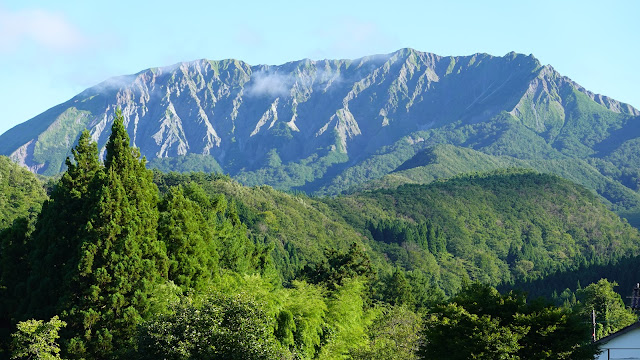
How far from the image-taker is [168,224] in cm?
4662

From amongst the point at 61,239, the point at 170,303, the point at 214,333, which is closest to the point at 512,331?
the point at 214,333

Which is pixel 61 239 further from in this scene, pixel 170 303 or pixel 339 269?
pixel 339 269

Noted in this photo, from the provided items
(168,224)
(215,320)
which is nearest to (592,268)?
(168,224)

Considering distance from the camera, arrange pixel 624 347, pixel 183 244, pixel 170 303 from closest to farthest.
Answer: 1. pixel 624 347
2. pixel 170 303
3. pixel 183 244

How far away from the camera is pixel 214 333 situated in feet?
105

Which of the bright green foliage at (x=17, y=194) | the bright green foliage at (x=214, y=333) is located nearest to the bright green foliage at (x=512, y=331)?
the bright green foliage at (x=214, y=333)

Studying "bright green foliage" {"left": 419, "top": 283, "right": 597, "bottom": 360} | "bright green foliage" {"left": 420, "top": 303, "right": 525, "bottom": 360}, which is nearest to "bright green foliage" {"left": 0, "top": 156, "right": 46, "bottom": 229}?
"bright green foliage" {"left": 420, "top": 303, "right": 525, "bottom": 360}

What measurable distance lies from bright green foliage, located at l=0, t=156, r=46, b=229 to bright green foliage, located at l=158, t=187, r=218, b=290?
126 ft

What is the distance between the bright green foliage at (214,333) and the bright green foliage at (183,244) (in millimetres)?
10586

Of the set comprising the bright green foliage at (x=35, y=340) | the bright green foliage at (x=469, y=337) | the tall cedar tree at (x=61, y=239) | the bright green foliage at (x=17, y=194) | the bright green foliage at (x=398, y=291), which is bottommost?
the bright green foliage at (x=35, y=340)

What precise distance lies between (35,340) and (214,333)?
9.60 metres

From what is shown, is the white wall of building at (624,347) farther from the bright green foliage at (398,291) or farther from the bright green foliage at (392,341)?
the bright green foliage at (398,291)

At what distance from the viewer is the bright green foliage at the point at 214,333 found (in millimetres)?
32000

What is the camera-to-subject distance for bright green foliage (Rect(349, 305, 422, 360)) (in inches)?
1657
